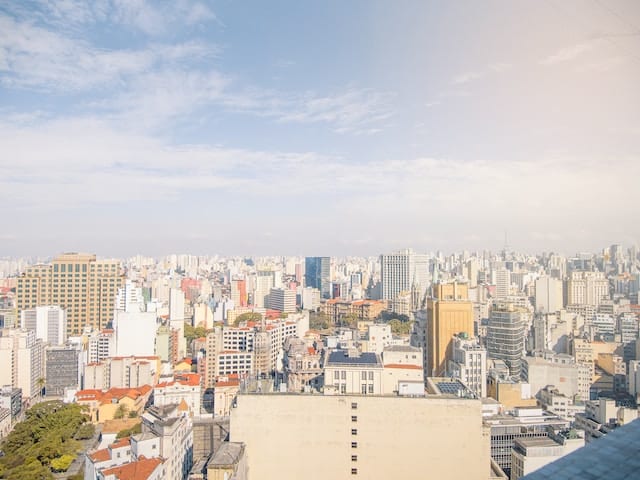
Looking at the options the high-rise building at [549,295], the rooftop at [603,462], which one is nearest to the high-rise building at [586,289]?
the high-rise building at [549,295]

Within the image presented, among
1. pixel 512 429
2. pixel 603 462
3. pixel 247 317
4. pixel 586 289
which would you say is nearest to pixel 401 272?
pixel 586 289

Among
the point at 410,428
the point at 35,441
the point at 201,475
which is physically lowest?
the point at 35,441

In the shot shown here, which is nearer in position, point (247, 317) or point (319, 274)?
point (247, 317)

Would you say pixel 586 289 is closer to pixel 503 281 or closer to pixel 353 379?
pixel 503 281

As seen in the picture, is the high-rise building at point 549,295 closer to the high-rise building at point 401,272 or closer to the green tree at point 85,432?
the high-rise building at point 401,272

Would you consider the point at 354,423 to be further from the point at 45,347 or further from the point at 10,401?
the point at 45,347

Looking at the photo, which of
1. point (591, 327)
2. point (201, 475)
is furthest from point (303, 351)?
point (591, 327)
